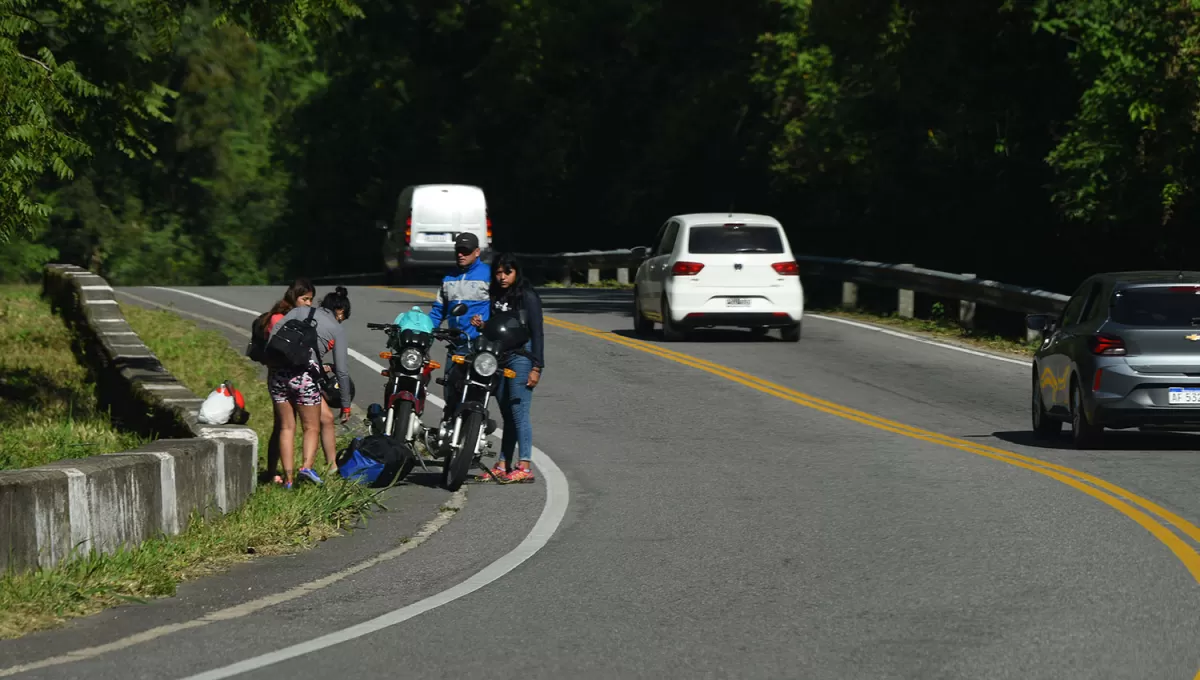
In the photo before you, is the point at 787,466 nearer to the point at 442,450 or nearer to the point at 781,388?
the point at 442,450

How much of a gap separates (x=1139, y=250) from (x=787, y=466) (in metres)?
16.2

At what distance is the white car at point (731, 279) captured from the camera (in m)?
24.4

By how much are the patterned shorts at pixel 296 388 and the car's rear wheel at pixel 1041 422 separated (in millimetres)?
6489

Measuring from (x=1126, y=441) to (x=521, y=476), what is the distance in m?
5.58

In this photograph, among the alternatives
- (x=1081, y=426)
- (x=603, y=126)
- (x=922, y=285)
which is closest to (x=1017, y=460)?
(x=1081, y=426)

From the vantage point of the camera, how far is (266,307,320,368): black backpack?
13125 millimetres

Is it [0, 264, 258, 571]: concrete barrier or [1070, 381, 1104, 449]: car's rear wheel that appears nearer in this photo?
[0, 264, 258, 571]: concrete barrier

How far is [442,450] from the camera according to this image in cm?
1344

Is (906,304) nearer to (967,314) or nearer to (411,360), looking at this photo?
(967,314)

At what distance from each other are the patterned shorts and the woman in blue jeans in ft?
4.18

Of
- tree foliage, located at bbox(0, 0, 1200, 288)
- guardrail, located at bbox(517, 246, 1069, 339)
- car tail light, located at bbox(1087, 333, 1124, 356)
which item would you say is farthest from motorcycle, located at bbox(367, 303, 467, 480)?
guardrail, located at bbox(517, 246, 1069, 339)

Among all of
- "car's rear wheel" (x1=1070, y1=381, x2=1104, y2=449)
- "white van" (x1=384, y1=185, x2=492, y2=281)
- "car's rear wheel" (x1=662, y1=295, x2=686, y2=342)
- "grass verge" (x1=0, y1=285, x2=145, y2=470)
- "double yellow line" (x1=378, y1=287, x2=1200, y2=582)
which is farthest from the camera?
"white van" (x1=384, y1=185, x2=492, y2=281)

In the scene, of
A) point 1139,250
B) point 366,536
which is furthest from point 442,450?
point 1139,250

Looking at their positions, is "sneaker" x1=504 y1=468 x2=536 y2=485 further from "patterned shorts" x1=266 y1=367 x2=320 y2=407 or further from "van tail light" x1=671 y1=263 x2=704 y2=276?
"van tail light" x1=671 y1=263 x2=704 y2=276
